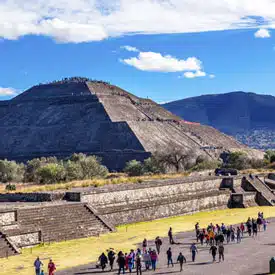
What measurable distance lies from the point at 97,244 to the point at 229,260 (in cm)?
671

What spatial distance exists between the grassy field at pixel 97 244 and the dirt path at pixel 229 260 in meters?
1.24

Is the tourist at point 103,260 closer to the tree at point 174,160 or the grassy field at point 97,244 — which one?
the grassy field at point 97,244

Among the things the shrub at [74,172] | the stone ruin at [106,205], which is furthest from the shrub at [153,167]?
the stone ruin at [106,205]

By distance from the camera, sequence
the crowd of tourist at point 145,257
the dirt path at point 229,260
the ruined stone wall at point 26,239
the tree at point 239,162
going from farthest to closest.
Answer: the tree at point 239,162 → the ruined stone wall at point 26,239 → the dirt path at point 229,260 → the crowd of tourist at point 145,257

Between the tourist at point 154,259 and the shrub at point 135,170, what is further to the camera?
the shrub at point 135,170

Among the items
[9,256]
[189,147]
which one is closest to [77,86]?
[189,147]

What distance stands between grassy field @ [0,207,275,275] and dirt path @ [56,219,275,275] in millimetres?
1236

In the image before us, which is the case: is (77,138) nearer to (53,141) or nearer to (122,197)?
(53,141)

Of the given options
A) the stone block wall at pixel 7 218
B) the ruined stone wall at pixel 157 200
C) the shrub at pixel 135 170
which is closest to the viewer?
the stone block wall at pixel 7 218

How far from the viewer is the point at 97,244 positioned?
27594 mm

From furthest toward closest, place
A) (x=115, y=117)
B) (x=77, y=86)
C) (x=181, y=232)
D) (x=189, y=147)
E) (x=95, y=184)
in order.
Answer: (x=77, y=86), (x=115, y=117), (x=189, y=147), (x=95, y=184), (x=181, y=232)

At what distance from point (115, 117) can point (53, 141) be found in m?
13.2

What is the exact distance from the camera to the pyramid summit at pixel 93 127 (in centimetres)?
10300

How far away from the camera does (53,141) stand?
112m
